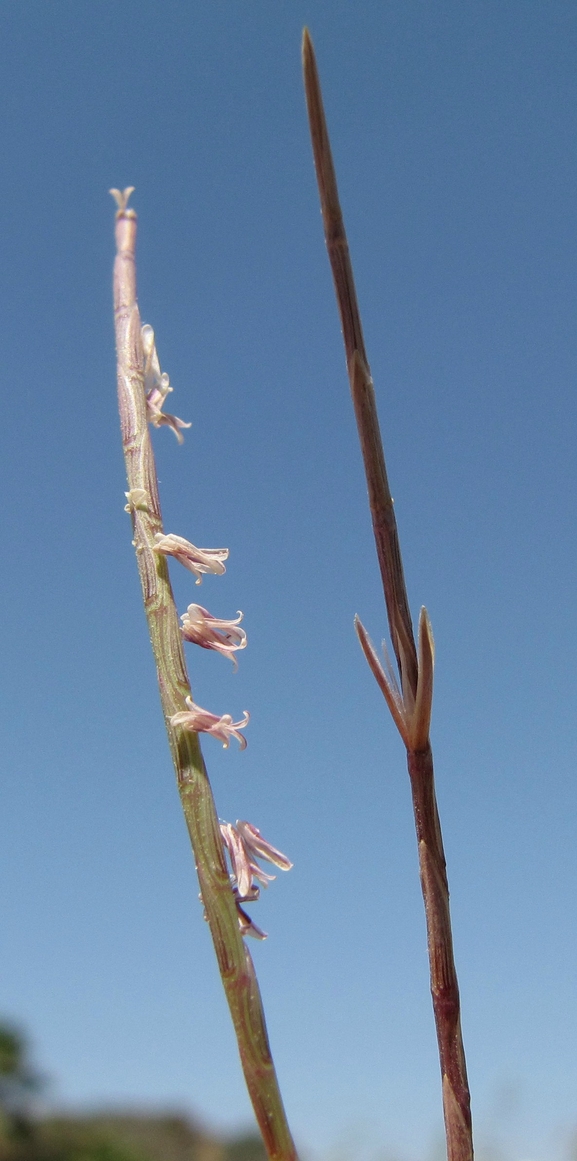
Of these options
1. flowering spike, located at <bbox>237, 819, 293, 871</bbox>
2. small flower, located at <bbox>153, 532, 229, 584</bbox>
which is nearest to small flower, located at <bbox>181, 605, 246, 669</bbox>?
small flower, located at <bbox>153, 532, 229, 584</bbox>

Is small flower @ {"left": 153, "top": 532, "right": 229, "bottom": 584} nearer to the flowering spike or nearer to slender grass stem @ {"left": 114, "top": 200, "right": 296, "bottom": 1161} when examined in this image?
slender grass stem @ {"left": 114, "top": 200, "right": 296, "bottom": 1161}

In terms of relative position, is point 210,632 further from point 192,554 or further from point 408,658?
point 408,658

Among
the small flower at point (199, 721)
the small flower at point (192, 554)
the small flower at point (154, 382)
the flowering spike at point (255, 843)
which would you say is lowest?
the flowering spike at point (255, 843)

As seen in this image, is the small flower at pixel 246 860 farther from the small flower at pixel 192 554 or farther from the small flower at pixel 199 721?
the small flower at pixel 192 554

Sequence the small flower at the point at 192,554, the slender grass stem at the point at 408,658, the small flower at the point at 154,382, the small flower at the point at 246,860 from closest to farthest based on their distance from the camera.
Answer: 1. the slender grass stem at the point at 408,658
2. the small flower at the point at 246,860
3. the small flower at the point at 192,554
4. the small flower at the point at 154,382

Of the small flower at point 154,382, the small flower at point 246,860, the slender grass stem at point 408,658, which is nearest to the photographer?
the slender grass stem at point 408,658

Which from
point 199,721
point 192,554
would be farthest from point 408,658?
point 192,554

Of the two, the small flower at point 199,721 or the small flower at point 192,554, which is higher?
the small flower at point 192,554

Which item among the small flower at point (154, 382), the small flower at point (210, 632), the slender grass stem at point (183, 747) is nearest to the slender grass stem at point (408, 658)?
the slender grass stem at point (183, 747)
